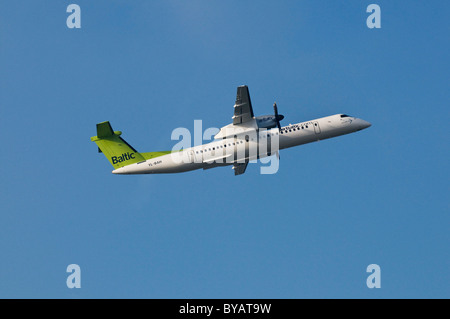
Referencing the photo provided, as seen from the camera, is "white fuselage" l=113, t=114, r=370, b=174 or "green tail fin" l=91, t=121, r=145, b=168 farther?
"green tail fin" l=91, t=121, r=145, b=168

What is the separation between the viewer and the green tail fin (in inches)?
1567

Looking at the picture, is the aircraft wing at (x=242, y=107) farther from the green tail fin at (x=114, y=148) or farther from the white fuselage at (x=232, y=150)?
the green tail fin at (x=114, y=148)

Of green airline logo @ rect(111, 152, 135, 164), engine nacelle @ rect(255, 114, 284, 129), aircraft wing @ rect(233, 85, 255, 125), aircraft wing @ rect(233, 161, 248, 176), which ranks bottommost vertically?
aircraft wing @ rect(233, 161, 248, 176)

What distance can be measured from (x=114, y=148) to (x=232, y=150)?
9.18 meters

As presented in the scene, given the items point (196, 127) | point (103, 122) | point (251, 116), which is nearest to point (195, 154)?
point (196, 127)

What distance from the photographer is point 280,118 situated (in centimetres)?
3809

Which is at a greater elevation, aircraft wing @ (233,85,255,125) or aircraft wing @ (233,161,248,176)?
aircraft wing @ (233,85,255,125)

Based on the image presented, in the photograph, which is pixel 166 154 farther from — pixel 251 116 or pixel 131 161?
pixel 251 116

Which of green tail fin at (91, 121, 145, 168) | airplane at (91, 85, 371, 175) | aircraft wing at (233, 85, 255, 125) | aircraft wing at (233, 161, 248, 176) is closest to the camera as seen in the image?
aircraft wing at (233, 85, 255, 125)

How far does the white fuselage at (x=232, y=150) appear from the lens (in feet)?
125

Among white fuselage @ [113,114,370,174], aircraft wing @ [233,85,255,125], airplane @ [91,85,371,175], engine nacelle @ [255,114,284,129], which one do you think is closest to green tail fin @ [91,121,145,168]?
airplane @ [91,85,371,175]

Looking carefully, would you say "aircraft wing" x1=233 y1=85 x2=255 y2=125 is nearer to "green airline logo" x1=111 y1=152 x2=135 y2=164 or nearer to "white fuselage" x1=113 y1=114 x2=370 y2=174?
"white fuselage" x1=113 y1=114 x2=370 y2=174

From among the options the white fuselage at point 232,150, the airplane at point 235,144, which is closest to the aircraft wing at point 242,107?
the airplane at point 235,144

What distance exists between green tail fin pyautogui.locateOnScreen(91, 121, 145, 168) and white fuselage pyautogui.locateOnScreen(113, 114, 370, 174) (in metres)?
0.61
